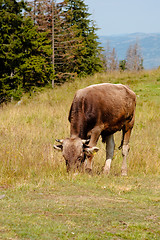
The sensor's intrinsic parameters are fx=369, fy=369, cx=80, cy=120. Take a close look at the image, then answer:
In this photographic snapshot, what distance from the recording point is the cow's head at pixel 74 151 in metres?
7.95

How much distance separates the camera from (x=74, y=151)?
7.96 meters

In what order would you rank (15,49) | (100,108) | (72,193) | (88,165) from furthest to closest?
(15,49) → (100,108) → (88,165) → (72,193)

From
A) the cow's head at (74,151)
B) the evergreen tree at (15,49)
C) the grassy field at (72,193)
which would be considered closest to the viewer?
the grassy field at (72,193)

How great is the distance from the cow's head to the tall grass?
1.50 feet

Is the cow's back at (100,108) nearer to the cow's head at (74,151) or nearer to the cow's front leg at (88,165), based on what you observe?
the cow's head at (74,151)

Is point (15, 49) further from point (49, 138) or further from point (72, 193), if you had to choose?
point (72, 193)

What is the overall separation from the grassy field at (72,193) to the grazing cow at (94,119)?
45 centimetres

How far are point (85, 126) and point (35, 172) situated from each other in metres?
1.56

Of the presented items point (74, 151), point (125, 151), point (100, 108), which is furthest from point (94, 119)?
point (125, 151)

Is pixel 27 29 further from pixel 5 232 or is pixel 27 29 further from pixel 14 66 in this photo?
pixel 5 232

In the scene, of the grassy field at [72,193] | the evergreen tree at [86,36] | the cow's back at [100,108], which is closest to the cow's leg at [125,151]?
the grassy field at [72,193]

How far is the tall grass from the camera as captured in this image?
862cm

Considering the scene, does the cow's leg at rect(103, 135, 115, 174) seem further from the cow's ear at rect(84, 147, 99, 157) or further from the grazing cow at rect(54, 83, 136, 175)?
the cow's ear at rect(84, 147, 99, 157)

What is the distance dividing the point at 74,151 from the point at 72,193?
4.48 ft
